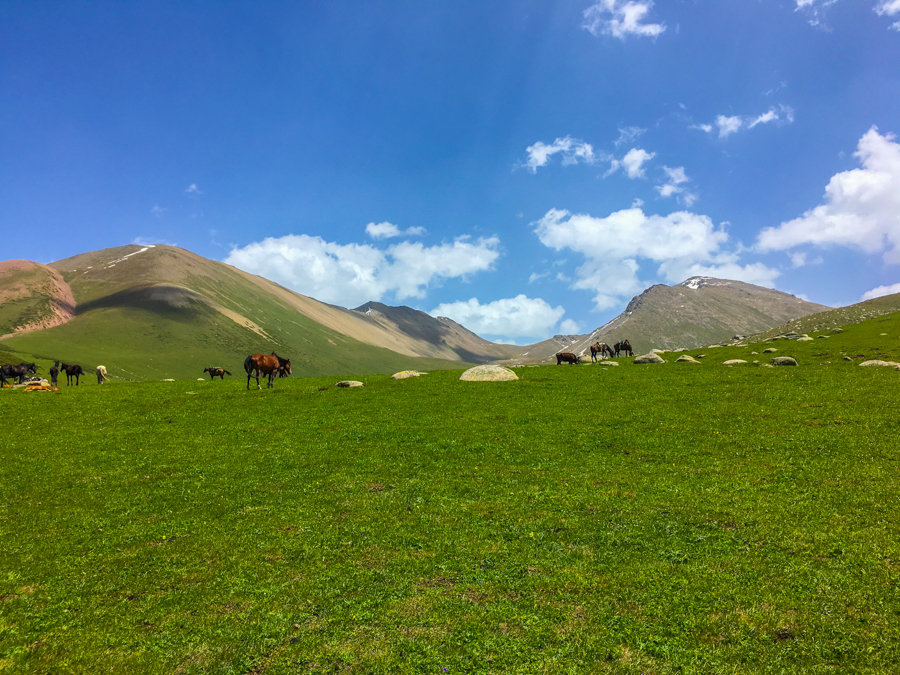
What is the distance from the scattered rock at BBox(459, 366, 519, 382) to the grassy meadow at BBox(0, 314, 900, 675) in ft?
49.6

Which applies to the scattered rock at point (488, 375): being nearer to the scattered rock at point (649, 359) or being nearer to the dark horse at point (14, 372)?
the scattered rock at point (649, 359)

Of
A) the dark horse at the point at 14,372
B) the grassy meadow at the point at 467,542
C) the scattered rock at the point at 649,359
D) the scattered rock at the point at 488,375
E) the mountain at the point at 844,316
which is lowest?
the grassy meadow at the point at 467,542

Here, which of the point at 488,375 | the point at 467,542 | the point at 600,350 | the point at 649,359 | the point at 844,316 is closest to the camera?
the point at 467,542

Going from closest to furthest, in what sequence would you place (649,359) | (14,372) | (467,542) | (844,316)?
1. (467,542)
2. (14,372)
3. (649,359)
4. (844,316)

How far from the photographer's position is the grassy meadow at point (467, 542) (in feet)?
30.6

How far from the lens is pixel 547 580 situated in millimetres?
11828

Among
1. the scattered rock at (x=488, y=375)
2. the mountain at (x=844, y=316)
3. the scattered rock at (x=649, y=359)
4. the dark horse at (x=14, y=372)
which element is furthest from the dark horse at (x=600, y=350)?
the mountain at (x=844, y=316)

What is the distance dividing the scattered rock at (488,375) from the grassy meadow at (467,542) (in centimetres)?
1511

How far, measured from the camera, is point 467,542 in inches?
571

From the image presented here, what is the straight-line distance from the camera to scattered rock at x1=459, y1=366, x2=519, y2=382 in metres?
46.1

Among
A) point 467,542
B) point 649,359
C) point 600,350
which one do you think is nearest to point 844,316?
point 600,350

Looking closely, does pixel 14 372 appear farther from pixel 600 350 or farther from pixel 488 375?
pixel 600 350

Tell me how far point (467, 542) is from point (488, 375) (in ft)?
108

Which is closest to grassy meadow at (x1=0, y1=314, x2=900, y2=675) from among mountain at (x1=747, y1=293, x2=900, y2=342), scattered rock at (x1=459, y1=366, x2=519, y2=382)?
scattered rock at (x1=459, y1=366, x2=519, y2=382)
